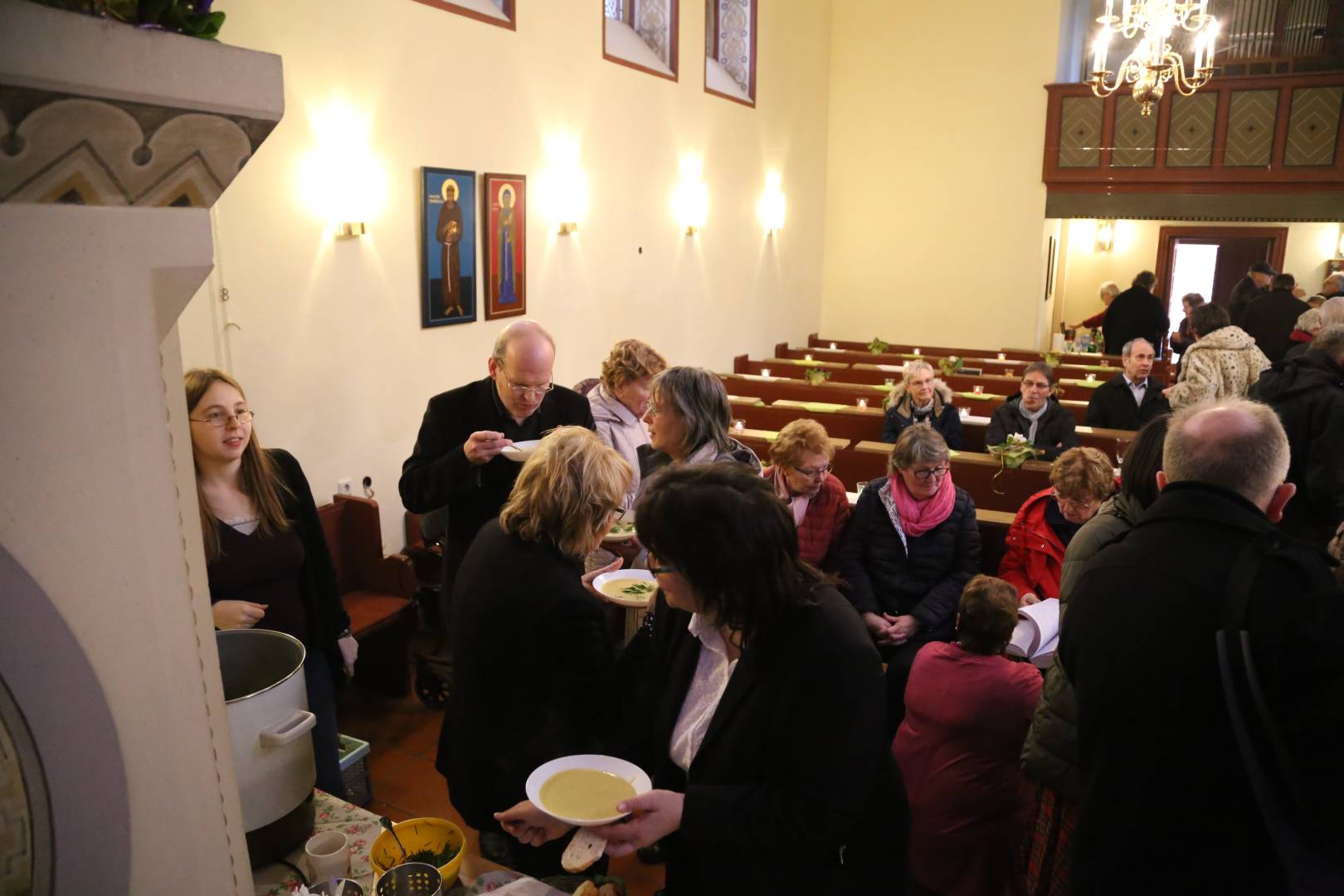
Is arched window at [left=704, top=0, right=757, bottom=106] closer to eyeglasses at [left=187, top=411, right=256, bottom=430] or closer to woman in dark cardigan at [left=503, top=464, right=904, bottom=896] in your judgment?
eyeglasses at [left=187, top=411, right=256, bottom=430]

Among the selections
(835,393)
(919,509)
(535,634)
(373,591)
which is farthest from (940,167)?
(535,634)

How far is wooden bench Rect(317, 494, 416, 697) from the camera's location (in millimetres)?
4660

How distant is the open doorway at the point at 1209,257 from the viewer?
1480cm

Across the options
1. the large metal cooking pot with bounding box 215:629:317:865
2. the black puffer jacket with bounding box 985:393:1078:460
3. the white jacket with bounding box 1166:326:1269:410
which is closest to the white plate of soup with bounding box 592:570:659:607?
the large metal cooking pot with bounding box 215:629:317:865

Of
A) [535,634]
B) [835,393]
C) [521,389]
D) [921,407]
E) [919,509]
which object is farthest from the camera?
[835,393]

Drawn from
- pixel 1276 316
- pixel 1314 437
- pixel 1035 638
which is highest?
pixel 1276 316

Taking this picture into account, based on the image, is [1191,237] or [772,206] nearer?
[772,206]

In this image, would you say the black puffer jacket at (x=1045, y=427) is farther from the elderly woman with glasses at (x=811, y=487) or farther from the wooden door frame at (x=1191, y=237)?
the wooden door frame at (x=1191, y=237)

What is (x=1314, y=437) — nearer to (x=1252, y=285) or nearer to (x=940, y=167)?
(x=1252, y=285)

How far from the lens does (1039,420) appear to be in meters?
5.93

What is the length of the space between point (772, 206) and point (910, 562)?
8.16 m

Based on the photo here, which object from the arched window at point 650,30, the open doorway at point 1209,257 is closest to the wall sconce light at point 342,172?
the arched window at point 650,30

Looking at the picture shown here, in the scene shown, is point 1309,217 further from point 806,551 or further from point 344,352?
point 344,352

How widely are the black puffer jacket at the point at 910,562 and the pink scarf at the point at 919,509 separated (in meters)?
0.03
